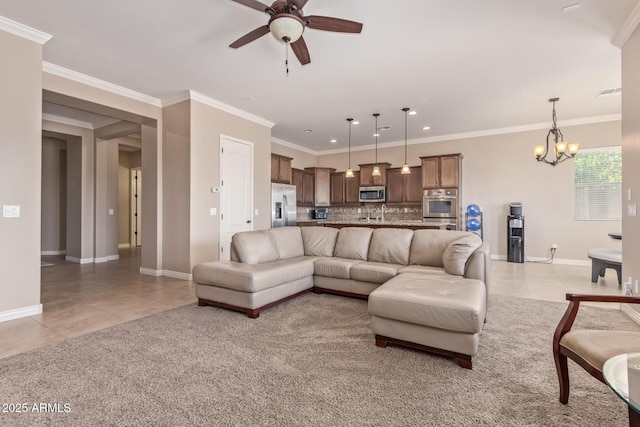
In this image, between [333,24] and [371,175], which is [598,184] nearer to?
[371,175]

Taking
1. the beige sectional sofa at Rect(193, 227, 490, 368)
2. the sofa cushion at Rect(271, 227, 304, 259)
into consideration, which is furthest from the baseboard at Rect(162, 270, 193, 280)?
the sofa cushion at Rect(271, 227, 304, 259)

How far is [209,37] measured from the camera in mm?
3268

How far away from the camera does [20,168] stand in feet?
10.4

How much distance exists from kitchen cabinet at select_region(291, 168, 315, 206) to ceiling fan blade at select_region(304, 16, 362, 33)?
5.50 m

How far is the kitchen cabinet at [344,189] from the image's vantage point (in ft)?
28.1

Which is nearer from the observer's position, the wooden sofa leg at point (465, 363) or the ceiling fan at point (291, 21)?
the wooden sofa leg at point (465, 363)

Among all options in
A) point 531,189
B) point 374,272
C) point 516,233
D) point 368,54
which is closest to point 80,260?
point 374,272

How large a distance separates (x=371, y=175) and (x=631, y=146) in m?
5.40

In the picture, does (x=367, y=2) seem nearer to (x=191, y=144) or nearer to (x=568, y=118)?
(x=191, y=144)

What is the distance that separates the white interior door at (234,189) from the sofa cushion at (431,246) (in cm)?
320

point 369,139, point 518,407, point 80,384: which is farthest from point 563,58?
point 80,384

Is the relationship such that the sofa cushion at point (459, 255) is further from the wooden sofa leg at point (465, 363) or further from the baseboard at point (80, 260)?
the baseboard at point (80, 260)

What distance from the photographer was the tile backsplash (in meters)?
8.02

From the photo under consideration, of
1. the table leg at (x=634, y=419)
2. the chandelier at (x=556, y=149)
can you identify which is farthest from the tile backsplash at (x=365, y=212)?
the table leg at (x=634, y=419)
